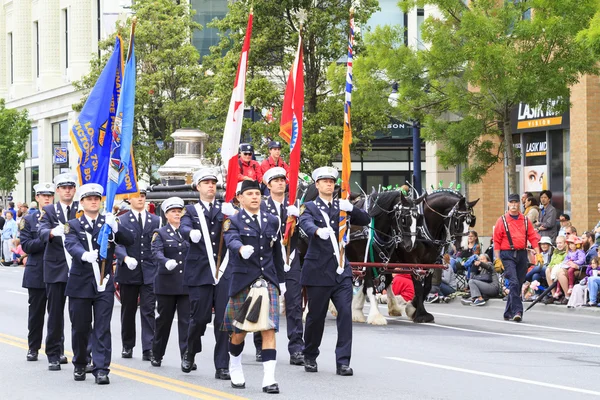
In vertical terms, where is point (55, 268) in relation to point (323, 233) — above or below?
below

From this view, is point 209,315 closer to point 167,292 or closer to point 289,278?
point 167,292

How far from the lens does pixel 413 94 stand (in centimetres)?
2442

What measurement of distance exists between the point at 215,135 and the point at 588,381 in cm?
2953

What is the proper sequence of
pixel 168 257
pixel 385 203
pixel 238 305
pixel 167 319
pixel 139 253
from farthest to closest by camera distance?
pixel 385 203 → pixel 139 253 → pixel 168 257 → pixel 167 319 → pixel 238 305

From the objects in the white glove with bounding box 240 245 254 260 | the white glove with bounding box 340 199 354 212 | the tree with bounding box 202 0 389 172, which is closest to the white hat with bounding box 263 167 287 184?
the white glove with bounding box 340 199 354 212

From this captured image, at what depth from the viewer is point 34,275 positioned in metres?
13.3

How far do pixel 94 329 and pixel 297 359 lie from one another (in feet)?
7.91

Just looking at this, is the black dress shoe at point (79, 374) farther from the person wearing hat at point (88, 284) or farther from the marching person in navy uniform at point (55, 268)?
the marching person in navy uniform at point (55, 268)

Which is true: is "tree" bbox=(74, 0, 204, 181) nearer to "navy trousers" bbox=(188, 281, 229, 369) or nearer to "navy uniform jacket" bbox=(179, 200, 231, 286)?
"navy uniform jacket" bbox=(179, 200, 231, 286)

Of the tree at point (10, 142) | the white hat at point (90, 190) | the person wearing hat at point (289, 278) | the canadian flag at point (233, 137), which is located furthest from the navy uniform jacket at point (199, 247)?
the tree at point (10, 142)

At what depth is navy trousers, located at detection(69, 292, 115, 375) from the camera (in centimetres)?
1158

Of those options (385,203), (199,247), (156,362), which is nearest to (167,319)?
(156,362)

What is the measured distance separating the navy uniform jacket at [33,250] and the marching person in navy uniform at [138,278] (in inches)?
34.7

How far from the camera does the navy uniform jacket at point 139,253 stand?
14141mm
